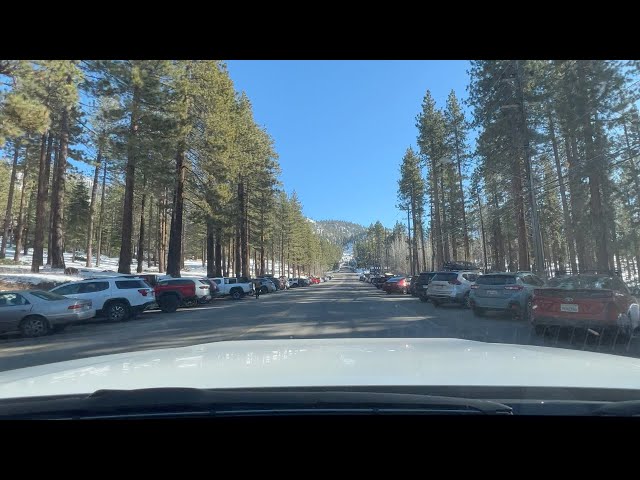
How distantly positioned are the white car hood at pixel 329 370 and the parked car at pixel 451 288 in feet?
57.0

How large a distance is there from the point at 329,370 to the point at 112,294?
17.5m

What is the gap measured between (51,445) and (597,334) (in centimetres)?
1150

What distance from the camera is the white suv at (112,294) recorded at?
732 inches

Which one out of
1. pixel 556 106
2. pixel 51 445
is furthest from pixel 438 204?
pixel 51 445

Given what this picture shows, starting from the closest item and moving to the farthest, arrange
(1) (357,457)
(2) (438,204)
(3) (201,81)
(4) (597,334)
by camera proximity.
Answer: (1) (357,457)
(4) (597,334)
(3) (201,81)
(2) (438,204)

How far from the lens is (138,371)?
4039 millimetres

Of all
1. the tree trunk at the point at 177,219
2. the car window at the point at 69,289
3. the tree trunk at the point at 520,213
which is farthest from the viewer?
the tree trunk at the point at 177,219

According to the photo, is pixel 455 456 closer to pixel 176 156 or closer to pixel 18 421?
pixel 18 421

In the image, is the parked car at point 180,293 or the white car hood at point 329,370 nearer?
the white car hood at point 329,370

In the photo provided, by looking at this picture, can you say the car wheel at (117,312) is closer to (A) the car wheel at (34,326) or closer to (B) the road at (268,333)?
(B) the road at (268,333)

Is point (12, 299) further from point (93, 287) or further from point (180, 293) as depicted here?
point (180, 293)

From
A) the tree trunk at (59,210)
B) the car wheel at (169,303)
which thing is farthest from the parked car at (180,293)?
the tree trunk at (59,210)
